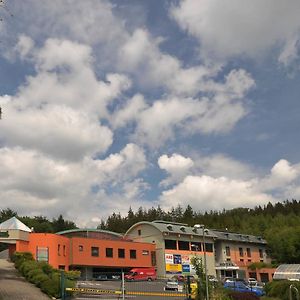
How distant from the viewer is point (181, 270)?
76.4 m

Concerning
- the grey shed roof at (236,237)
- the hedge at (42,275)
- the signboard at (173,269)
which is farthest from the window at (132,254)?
the hedge at (42,275)

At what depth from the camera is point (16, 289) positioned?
34.7 meters

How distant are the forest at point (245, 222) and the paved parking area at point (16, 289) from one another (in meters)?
56.3

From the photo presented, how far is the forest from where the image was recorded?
281 ft

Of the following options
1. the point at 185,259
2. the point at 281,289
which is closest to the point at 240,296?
the point at 281,289

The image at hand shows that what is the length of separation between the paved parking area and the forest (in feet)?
185

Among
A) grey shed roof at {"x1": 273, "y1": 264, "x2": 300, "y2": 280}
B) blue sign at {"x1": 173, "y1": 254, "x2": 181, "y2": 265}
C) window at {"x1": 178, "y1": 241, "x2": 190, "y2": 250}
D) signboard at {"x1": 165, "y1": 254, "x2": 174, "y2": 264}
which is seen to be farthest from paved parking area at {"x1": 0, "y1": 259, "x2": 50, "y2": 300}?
grey shed roof at {"x1": 273, "y1": 264, "x2": 300, "y2": 280}

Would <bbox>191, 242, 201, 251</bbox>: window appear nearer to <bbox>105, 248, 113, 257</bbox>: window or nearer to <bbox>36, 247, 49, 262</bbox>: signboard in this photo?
<bbox>105, 248, 113, 257</bbox>: window

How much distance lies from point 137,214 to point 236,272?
67.7m

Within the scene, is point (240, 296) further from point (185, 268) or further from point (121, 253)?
point (185, 268)

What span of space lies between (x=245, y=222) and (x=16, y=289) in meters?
82.3

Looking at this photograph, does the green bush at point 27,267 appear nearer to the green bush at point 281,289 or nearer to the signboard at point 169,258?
the green bush at point 281,289

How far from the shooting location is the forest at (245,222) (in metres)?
85.5

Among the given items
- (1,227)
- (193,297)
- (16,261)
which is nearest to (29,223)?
(1,227)
